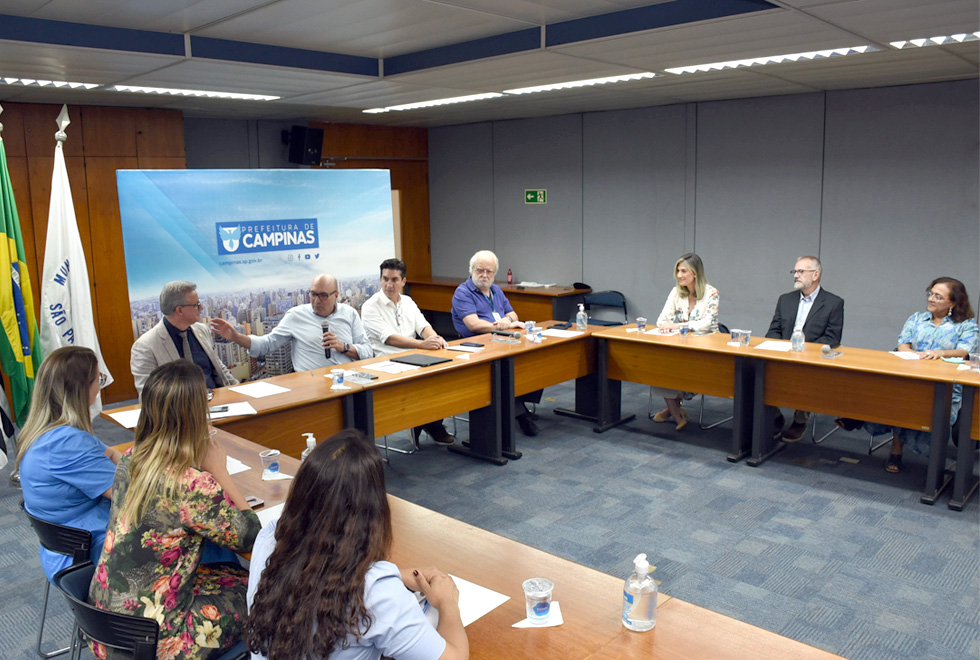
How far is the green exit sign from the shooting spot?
8.84 meters

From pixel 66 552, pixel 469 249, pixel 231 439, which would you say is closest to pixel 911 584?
pixel 231 439

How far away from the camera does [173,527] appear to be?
→ 1.95 m

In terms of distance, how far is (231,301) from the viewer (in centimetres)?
610

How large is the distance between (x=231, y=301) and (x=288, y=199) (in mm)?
1033

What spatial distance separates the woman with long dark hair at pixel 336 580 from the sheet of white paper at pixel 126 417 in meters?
2.27

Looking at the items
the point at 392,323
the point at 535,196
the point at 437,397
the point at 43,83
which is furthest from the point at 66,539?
the point at 535,196

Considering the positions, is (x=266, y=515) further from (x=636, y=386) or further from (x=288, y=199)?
(x=636, y=386)

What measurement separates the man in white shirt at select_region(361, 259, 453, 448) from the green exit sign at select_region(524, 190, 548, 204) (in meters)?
3.75

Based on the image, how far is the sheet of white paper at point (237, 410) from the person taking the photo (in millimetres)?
3621

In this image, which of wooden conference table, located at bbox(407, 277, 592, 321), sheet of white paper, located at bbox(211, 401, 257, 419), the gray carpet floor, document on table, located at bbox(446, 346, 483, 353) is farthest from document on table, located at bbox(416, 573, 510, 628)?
wooden conference table, located at bbox(407, 277, 592, 321)

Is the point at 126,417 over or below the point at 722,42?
below

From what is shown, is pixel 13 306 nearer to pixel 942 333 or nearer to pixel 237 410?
pixel 237 410

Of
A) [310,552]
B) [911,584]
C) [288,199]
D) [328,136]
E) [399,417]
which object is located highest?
[328,136]

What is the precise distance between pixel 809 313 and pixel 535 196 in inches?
169
